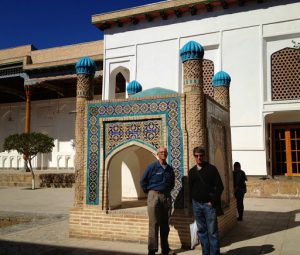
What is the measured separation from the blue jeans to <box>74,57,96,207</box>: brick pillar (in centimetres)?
230

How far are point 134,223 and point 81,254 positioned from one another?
976 mm

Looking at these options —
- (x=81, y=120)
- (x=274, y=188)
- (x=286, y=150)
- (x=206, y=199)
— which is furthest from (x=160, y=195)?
Result: (x=286, y=150)

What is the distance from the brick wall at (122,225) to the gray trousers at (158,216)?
1.33 feet

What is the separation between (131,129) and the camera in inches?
218

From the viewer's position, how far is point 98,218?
5535 mm

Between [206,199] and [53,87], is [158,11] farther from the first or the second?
[206,199]

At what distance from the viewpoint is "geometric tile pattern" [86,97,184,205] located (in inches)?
205

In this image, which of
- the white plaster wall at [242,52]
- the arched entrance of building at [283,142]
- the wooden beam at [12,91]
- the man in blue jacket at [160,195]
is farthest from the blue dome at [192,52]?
the wooden beam at [12,91]

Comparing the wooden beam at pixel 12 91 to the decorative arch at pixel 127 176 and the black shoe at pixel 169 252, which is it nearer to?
the decorative arch at pixel 127 176

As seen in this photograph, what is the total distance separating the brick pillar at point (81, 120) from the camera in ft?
18.8

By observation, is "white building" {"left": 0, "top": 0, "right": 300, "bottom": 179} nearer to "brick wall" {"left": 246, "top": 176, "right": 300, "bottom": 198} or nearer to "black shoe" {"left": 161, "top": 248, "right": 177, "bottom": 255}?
"brick wall" {"left": 246, "top": 176, "right": 300, "bottom": 198}

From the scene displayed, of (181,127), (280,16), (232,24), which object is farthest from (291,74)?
(181,127)

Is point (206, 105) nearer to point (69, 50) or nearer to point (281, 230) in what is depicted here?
point (281, 230)

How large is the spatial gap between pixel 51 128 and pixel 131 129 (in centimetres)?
1839
